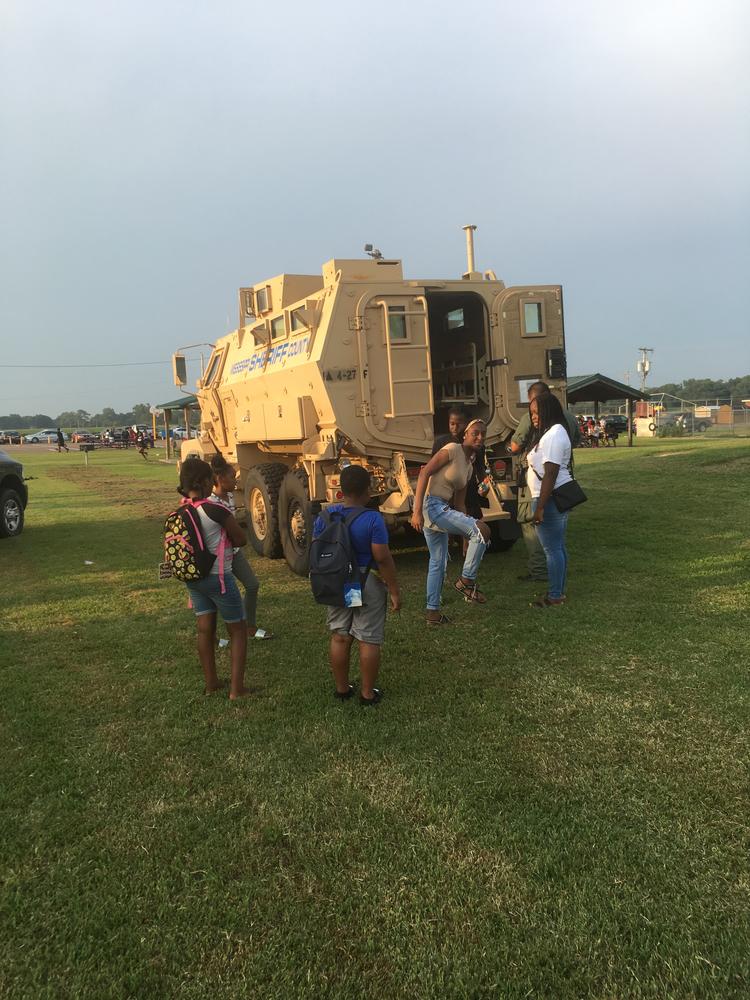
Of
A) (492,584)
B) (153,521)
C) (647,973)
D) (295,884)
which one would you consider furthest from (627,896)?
(153,521)

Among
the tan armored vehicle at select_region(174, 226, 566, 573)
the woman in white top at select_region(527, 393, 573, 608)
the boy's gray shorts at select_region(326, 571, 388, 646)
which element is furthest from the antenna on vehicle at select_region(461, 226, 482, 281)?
the boy's gray shorts at select_region(326, 571, 388, 646)

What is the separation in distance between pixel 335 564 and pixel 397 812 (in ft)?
4.53

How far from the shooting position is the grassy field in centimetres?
226

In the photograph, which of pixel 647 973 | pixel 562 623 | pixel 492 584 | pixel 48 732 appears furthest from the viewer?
pixel 492 584

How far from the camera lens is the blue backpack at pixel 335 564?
13.0 feet

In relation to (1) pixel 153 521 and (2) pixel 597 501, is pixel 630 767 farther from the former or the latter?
(1) pixel 153 521

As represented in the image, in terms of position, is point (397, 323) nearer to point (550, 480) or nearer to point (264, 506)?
point (550, 480)

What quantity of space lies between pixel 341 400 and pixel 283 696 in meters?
3.35

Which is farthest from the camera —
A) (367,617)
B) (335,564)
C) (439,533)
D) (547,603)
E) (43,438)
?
(43,438)

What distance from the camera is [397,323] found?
7047mm

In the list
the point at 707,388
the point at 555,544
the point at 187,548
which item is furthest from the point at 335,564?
the point at 707,388

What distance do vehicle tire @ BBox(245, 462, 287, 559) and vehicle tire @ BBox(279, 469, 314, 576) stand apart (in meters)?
0.29

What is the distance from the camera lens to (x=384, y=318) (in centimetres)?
698

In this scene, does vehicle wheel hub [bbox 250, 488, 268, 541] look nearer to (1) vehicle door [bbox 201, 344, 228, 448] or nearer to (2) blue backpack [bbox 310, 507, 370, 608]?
(1) vehicle door [bbox 201, 344, 228, 448]
